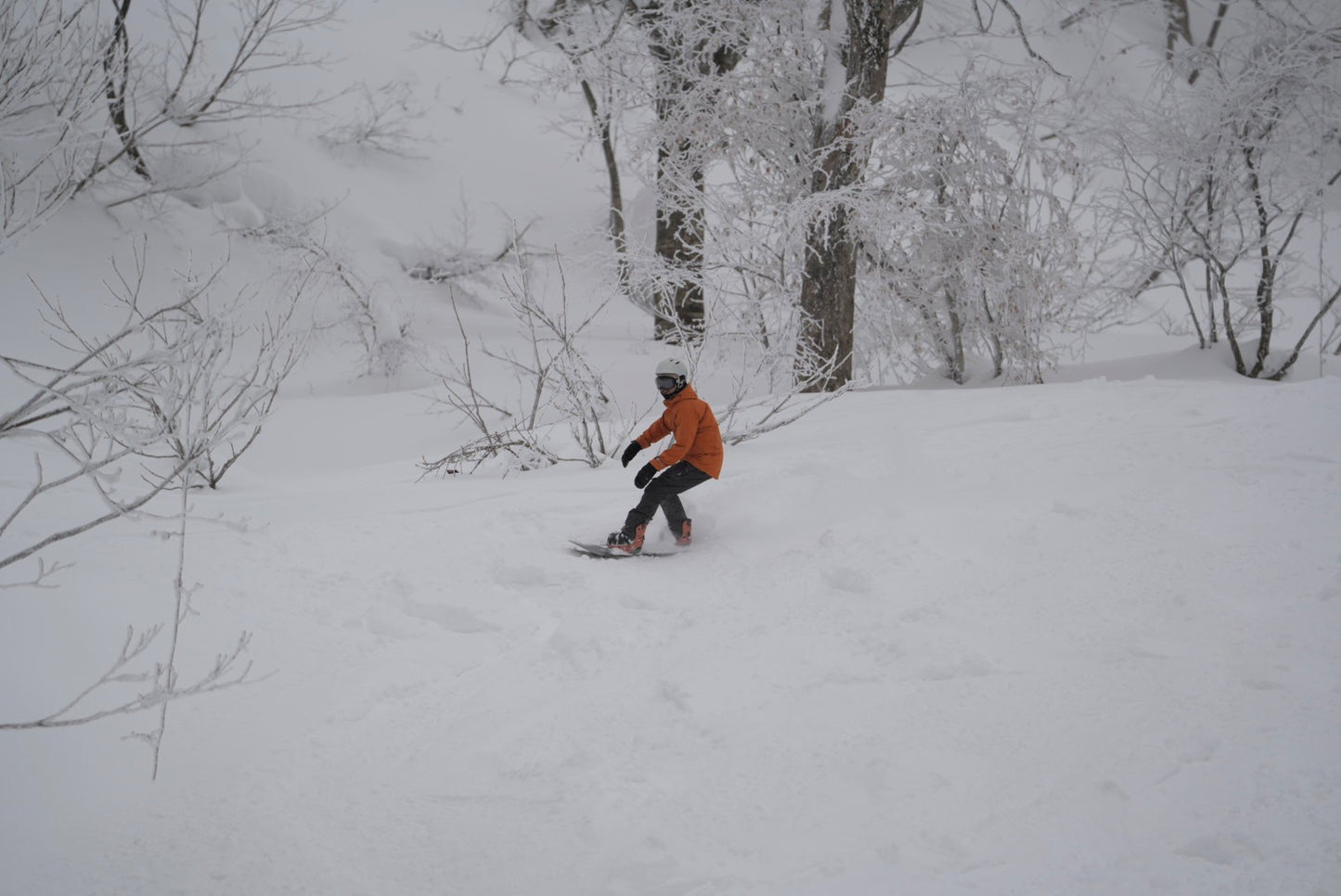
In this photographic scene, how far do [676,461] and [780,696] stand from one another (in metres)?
1.69

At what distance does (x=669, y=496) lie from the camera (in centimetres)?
470

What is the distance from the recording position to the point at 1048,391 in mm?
6430

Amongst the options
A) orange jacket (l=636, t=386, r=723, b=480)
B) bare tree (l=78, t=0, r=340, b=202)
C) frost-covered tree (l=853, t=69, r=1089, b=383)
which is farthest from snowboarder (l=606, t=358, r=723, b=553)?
bare tree (l=78, t=0, r=340, b=202)

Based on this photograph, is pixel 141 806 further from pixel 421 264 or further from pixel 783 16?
pixel 421 264

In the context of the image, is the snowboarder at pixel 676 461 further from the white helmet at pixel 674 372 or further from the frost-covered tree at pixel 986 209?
the frost-covered tree at pixel 986 209

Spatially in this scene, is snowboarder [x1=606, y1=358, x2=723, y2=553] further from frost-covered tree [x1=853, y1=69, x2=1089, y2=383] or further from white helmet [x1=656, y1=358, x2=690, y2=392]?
frost-covered tree [x1=853, y1=69, x2=1089, y2=383]

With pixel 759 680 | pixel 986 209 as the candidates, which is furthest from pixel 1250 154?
pixel 759 680

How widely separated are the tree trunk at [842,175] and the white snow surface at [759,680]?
10.2ft

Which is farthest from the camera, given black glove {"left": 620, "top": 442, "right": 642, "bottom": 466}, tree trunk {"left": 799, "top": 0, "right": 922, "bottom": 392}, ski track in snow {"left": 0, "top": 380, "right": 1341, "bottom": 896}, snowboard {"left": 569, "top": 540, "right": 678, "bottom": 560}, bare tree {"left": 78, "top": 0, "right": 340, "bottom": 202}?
bare tree {"left": 78, "top": 0, "right": 340, "bottom": 202}

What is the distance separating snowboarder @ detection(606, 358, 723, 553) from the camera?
15.1ft

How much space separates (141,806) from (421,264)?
1490cm

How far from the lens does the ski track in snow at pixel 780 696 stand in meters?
2.42

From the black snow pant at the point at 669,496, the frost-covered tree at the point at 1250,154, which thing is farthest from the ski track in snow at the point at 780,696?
the frost-covered tree at the point at 1250,154

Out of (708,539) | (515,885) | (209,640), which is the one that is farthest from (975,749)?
(209,640)
